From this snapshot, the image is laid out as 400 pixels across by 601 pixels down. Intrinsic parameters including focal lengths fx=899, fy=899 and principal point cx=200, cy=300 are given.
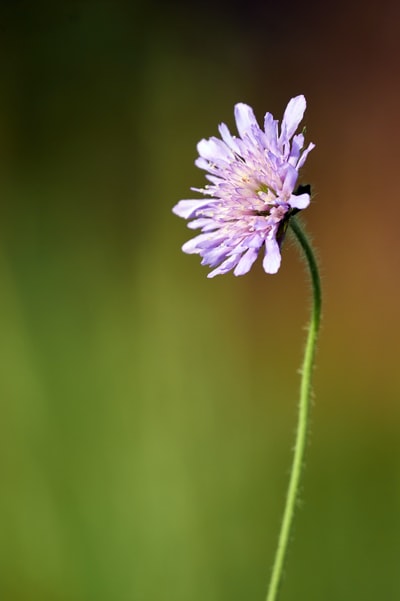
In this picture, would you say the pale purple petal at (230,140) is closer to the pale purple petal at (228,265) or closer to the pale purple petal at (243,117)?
the pale purple petal at (243,117)

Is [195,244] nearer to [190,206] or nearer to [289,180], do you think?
[190,206]

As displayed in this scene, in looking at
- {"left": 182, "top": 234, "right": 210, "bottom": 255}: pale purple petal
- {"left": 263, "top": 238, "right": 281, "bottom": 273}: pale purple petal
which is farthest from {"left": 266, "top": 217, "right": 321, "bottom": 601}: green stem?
{"left": 182, "top": 234, "right": 210, "bottom": 255}: pale purple petal

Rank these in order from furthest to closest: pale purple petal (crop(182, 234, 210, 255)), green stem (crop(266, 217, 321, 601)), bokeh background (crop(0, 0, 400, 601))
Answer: bokeh background (crop(0, 0, 400, 601)), pale purple petal (crop(182, 234, 210, 255)), green stem (crop(266, 217, 321, 601))

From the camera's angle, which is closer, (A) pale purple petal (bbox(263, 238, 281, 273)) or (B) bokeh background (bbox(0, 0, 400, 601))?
(A) pale purple petal (bbox(263, 238, 281, 273))

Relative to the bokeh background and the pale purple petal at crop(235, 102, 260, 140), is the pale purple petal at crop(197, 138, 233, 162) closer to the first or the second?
the pale purple petal at crop(235, 102, 260, 140)

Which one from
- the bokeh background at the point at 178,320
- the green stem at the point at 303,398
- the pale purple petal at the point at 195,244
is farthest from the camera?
the bokeh background at the point at 178,320

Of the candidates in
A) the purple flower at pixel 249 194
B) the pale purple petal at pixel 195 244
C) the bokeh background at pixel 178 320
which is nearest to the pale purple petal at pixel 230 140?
the purple flower at pixel 249 194

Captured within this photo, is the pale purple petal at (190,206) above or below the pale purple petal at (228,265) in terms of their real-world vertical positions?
above
